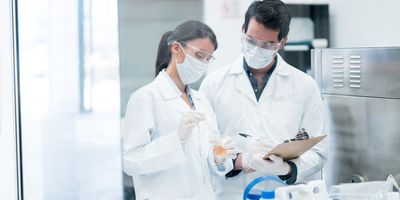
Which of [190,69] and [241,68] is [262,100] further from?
[190,69]

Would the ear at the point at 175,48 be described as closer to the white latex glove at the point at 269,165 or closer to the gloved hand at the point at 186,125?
the gloved hand at the point at 186,125

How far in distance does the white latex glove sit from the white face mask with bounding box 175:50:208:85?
39 cm

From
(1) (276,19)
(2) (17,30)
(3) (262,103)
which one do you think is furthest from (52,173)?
(1) (276,19)

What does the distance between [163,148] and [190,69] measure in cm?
32

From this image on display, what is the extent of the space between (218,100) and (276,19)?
40 centimetres

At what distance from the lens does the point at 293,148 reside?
6.02ft

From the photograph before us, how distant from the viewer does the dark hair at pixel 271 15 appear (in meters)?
1.90

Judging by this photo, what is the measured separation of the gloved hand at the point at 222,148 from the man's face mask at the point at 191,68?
0.86 feet

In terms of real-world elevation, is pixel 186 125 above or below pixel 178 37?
below

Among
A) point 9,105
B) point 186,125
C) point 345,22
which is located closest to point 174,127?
point 186,125

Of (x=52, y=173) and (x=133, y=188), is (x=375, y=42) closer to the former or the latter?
(x=133, y=188)

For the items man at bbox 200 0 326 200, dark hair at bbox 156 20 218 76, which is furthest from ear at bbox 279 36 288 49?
dark hair at bbox 156 20 218 76

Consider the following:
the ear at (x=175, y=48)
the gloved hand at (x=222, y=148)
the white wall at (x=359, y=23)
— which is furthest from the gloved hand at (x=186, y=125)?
the white wall at (x=359, y=23)

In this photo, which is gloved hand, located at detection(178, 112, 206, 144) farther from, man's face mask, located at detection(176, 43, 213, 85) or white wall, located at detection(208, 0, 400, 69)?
white wall, located at detection(208, 0, 400, 69)
